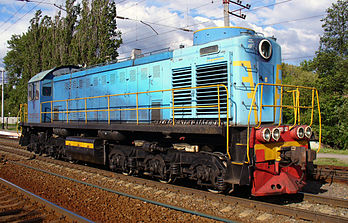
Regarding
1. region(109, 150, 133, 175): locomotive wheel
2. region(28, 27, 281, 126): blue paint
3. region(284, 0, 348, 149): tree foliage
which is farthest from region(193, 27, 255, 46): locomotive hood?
region(284, 0, 348, 149): tree foliage

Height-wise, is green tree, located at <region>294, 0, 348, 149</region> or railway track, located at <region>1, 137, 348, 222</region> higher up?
green tree, located at <region>294, 0, 348, 149</region>

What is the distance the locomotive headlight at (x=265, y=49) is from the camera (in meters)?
6.48

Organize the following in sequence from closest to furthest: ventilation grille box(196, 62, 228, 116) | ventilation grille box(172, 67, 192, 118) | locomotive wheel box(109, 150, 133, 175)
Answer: ventilation grille box(196, 62, 228, 116) < ventilation grille box(172, 67, 192, 118) < locomotive wheel box(109, 150, 133, 175)

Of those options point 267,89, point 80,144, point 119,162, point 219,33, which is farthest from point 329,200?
point 80,144

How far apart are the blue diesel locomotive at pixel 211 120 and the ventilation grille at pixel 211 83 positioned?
0.08ft

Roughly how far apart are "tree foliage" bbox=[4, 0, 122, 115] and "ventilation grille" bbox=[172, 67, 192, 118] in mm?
17830

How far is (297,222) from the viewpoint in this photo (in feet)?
15.6

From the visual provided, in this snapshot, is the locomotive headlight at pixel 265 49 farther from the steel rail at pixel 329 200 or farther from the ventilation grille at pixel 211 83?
the steel rail at pixel 329 200

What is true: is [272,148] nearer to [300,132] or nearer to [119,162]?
[300,132]

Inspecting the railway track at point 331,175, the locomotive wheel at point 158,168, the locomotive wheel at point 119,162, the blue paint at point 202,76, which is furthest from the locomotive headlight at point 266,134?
the locomotive wheel at point 119,162

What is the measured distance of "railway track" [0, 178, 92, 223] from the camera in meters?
5.04

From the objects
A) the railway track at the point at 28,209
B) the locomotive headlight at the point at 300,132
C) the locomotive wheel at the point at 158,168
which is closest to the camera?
the railway track at the point at 28,209

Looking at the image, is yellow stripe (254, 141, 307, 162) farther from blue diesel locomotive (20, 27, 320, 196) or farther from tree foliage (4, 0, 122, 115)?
tree foliage (4, 0, 122, 115)

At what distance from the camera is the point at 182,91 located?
7121 millimetres
